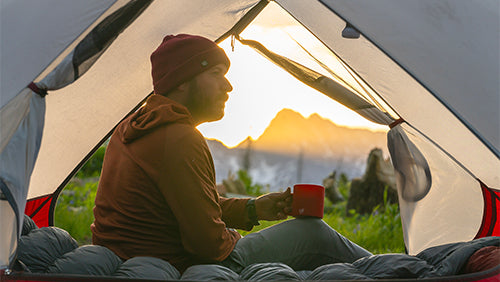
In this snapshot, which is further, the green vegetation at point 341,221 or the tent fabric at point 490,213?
the green vegetation at point 341,221

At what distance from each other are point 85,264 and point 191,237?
30 centimetres

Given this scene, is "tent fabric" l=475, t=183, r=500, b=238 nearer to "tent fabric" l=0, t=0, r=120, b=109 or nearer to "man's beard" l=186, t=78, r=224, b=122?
"man's beard" l=186, t=78, r=224, b=122

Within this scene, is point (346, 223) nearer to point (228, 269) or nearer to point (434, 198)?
point (434, 198)

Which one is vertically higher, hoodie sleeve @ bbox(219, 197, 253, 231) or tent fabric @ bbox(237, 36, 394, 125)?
tent fabric @ bbox(237, 36, 394, 125)

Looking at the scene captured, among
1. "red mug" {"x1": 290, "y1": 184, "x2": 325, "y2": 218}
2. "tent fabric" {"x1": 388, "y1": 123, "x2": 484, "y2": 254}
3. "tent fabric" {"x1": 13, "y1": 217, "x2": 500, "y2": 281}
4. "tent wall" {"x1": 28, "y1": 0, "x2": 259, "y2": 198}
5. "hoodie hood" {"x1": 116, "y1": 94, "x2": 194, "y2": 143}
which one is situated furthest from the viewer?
"tent fabric" {"x1": 388, "y1": 123, "x2": 484, "y2": 254}

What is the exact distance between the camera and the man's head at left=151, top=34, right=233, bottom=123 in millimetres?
1702

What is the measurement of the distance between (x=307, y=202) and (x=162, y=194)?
1.71 feet

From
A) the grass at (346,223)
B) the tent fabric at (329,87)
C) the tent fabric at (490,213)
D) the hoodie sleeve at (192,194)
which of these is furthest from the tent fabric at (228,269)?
the grass at (346,223)

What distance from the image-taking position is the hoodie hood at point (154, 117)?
1.54 m

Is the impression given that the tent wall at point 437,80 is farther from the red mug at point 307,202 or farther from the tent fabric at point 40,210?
the tent fabric at point 40,210

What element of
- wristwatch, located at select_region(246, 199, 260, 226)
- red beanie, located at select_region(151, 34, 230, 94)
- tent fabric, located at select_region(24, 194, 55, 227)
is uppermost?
red beanie, located at select_region(151, 34, 230, 94)

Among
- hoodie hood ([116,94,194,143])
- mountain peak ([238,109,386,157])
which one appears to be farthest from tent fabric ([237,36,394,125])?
mountain peak ([238,109,386,157])

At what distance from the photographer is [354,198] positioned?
469 cm

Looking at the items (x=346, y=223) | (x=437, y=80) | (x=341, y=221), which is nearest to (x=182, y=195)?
(x=437, y=80)
